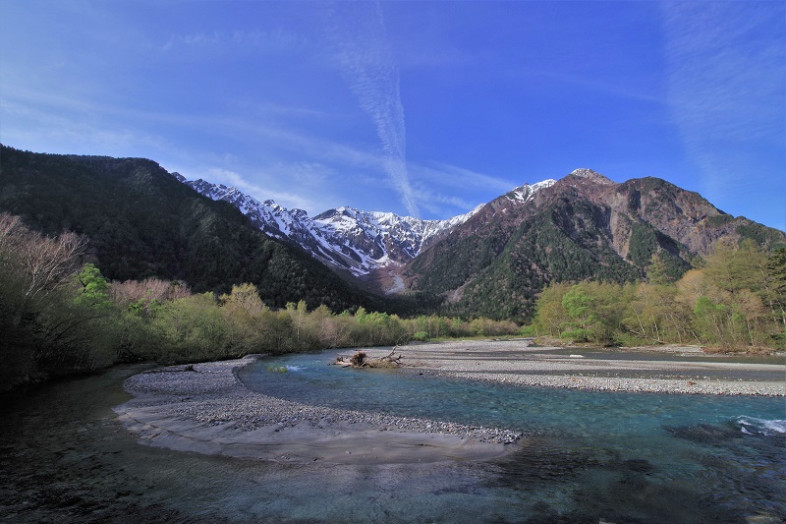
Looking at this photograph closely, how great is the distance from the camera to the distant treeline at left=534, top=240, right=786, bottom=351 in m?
50.2

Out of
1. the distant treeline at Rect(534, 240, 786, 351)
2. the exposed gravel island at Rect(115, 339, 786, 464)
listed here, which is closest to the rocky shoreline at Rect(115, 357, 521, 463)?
the exposed gravel island at Rect(115, 339, 786, 464)

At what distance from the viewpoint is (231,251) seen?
509 feet

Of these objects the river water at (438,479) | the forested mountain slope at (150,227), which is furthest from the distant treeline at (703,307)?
the forested mountain slope at (150,227)

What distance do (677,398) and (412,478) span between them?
19849mm

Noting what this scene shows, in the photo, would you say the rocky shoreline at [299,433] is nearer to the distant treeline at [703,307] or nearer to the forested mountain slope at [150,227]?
the distant treeline at [703,307]

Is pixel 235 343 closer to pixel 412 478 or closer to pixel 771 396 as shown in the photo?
pixel 412 478

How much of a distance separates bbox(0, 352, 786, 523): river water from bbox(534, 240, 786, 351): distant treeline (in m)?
46.4

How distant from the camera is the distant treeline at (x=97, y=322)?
2088 cm

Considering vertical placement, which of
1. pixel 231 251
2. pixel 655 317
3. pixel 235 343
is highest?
pixel 231 251

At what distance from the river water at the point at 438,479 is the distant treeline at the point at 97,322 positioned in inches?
270

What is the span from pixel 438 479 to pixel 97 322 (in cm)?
3272

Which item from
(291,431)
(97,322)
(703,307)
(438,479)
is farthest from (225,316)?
(703,307)

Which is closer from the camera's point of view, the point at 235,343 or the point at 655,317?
the point at 235,343

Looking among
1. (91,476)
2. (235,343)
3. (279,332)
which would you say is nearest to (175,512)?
(91,476)
